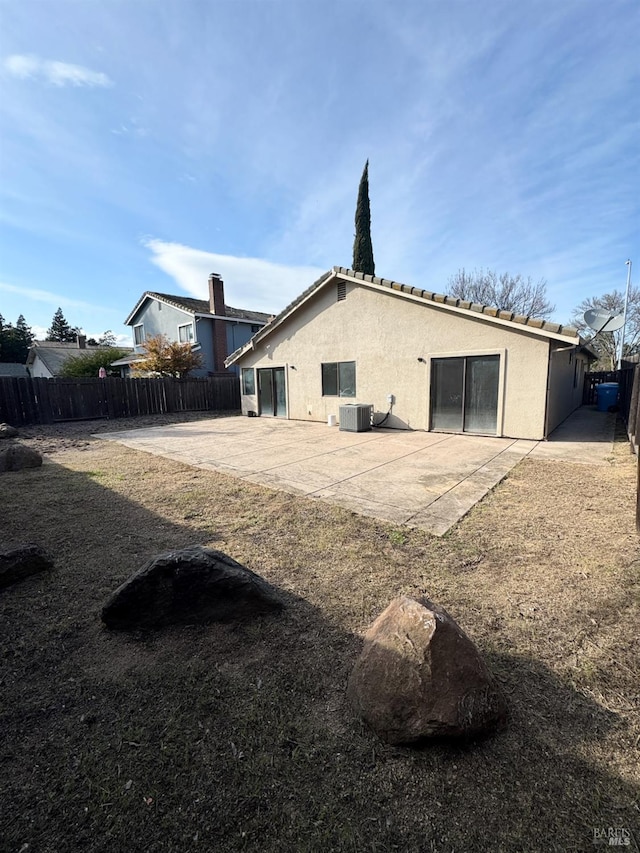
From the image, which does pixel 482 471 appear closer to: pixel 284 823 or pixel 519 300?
pixel 284 823

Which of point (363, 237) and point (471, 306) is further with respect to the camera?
point (363, 237)

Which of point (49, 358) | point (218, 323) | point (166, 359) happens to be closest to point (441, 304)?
point (166, 359)

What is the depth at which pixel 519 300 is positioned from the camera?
94.8ft

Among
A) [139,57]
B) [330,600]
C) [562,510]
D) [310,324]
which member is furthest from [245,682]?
[310,324]

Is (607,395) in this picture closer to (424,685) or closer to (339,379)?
(339,379)

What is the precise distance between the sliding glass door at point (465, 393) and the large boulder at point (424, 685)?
8.58 meters

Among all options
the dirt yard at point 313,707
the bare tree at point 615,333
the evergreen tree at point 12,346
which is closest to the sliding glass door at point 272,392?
the dirt yard at point 313,707

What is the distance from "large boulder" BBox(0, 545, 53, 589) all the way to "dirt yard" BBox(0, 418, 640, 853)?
83mm

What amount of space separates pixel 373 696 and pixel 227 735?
70 centimetres

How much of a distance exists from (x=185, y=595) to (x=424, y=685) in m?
1.63

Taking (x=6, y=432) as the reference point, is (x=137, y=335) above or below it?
above

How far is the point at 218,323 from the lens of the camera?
22.2 meters

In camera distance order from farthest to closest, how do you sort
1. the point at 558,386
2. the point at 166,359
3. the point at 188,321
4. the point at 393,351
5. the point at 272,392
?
the point at 188,321 → the point at 166,359 → the point at 272,392 → the point at 393,351 → the point at 558,386

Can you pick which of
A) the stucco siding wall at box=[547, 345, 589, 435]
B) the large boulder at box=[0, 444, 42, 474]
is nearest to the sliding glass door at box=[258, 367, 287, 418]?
the large boulder at box=[0, 444, 42, 474]
